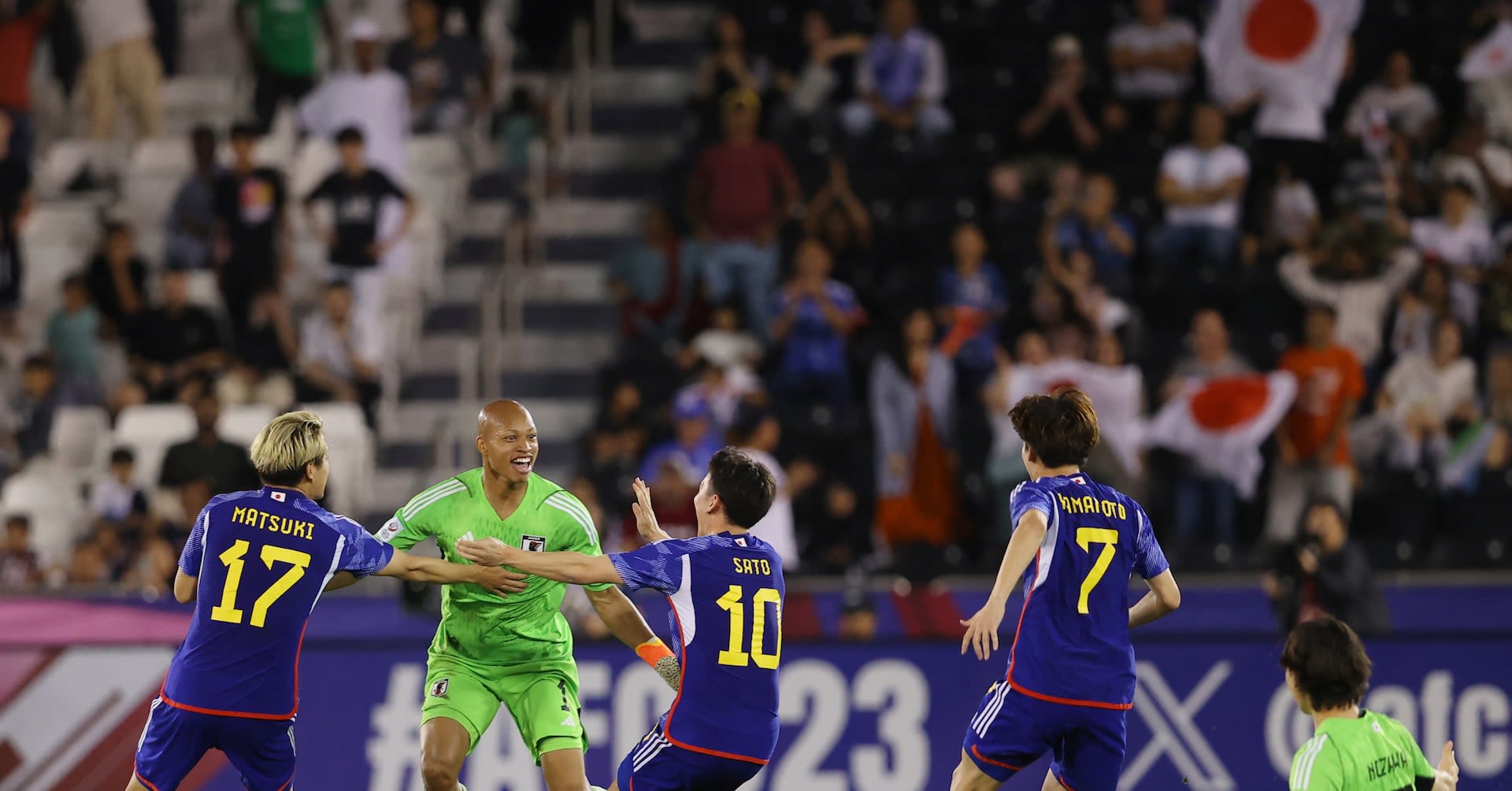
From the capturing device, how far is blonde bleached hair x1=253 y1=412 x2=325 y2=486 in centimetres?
810

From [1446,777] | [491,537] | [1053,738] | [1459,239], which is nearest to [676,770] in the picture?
[491,537]

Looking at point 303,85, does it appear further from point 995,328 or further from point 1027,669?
point 1027,669

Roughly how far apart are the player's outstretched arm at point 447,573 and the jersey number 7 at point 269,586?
0.39 meters

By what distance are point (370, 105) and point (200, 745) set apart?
10382mm

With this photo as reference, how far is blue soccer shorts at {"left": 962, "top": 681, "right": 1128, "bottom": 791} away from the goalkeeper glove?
1319 millimetres

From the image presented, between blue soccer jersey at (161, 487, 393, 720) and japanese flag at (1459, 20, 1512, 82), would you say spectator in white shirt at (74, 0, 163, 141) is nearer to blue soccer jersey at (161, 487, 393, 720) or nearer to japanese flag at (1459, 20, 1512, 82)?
blue soccer jersey at (161, 487, 393, 720)

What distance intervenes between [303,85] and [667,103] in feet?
11.5

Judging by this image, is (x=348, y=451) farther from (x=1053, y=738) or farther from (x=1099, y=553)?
(x=1099, y=553)

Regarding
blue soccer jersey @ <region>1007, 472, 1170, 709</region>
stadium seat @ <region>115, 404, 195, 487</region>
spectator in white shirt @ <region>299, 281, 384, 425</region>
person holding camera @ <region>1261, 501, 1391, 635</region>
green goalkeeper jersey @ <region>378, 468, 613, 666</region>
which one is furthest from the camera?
spectator in white shirt @ <region>299, 281, 384, 425</region>

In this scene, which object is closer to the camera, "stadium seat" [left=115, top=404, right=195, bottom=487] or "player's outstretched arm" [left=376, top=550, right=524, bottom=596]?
"player's outstretched arm" [left=376, top=550, right=524, bottom=596]

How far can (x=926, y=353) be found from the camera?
15078 mm

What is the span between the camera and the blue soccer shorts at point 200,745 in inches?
314

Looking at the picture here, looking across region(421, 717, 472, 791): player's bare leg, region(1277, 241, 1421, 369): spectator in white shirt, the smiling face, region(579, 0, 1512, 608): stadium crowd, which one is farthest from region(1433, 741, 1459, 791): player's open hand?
region(1277, 241, 1421, 369): spectator in white shirt

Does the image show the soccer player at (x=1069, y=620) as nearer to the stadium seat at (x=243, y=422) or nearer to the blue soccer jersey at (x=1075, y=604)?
the blue soccer jersey at (x=1075, y=604)
